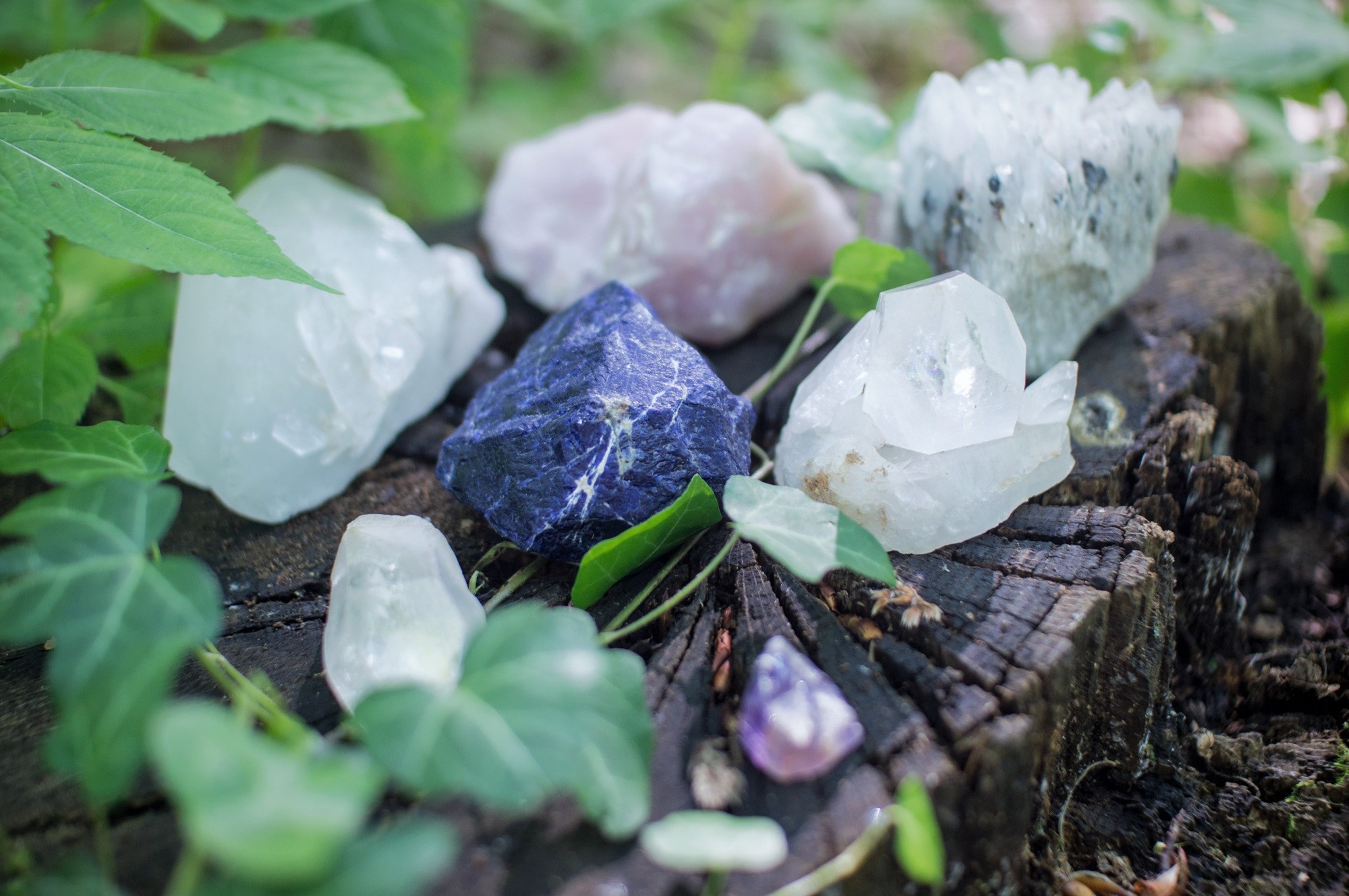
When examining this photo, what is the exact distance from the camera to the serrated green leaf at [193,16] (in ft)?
4.58

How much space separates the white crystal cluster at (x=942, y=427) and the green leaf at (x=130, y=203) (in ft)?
2.19

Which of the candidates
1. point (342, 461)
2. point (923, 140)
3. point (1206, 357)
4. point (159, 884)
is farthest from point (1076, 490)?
point (159, 884)

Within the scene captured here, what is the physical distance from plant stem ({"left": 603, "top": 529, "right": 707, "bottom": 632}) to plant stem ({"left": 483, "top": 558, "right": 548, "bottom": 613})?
163mm

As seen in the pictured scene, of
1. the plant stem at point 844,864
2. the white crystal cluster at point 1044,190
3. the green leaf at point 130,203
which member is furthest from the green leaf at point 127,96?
the plant stem at point 844,864

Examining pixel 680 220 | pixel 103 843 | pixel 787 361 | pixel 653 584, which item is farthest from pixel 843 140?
pixel 103 843

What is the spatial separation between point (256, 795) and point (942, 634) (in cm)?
67

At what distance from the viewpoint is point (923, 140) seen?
4.50 feet

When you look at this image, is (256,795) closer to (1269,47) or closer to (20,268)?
(20,268)

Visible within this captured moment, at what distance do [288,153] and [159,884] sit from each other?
323 centimetres

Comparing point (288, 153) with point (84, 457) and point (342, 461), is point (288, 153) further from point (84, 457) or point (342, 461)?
point (84, 457)

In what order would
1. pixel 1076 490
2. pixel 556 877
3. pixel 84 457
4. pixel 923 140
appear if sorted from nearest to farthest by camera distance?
pixel 556 877
pixel 84 457
pixel 1076 490
pixel 923 140

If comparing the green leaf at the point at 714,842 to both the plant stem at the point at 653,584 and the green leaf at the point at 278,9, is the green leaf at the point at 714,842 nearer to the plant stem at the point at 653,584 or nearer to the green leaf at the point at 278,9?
the plant stem at the point at 653,584

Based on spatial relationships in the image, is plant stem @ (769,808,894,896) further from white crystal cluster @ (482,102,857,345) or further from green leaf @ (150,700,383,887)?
white crystal cluster @ (482,102,857,345)

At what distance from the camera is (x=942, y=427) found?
107cm
